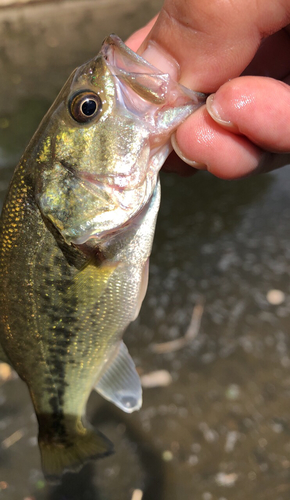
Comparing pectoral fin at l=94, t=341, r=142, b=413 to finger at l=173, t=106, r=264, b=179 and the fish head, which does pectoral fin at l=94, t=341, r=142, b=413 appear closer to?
the fish head

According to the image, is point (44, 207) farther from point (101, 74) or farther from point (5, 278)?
point (101, 74)

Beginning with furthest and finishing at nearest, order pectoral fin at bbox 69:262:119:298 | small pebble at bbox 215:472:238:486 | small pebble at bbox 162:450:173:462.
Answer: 1. small pebble at bbox 162:450:173:462
2. small pebble at bbox 215:472:238:486
3. pectoral fin at bbox 69:262:119:298

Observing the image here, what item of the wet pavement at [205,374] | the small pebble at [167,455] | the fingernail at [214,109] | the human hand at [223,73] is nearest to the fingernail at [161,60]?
the human hand at [223,73]

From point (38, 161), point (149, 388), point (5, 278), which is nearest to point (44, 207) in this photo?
point (38, 161)

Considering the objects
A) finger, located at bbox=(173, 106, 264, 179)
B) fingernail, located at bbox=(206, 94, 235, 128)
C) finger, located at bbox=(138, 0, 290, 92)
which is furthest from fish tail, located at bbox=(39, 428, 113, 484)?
finger, located at bbox=(138, 0, 290, 92)

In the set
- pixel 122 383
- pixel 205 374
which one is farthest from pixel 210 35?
pixel 205 374

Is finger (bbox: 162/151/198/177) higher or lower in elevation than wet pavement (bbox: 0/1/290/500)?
higher
